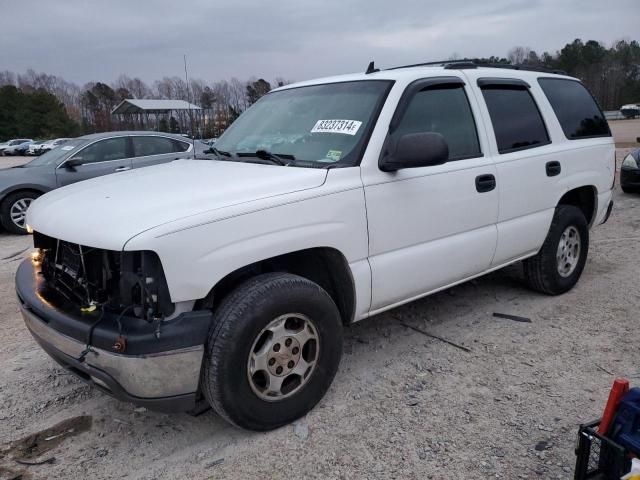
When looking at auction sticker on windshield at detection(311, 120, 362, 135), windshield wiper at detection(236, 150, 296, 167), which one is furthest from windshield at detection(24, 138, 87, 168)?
auction sticker on windshield at detection(311, 120, 362, 135)

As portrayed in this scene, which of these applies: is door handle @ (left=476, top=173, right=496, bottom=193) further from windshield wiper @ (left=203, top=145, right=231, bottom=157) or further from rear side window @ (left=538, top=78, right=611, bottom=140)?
windshield wiper @ (left=203, top=145, right=231, bottom=157)

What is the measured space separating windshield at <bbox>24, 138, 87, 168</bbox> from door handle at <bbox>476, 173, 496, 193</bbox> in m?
7.34

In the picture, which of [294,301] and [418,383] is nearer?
[294,301]

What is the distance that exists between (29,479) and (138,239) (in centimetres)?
134

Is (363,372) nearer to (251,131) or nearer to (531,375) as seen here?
(531,375)

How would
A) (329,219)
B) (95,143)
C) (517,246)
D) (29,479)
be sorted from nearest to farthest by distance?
(29,479)
(329,219)
(517,246)
(95,143)

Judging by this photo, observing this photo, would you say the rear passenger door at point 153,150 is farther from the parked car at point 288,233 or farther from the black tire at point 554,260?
the black tire at point 554,260

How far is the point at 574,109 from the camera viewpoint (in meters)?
4.69

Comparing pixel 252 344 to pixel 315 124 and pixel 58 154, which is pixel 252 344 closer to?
pixel 315 124

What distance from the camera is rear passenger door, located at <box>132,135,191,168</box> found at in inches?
356

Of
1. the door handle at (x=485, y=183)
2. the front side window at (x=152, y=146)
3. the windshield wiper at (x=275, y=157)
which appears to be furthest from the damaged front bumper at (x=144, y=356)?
the front side window at (x=152, y=146)

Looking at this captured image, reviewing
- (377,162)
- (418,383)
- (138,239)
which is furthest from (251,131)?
(418,383)

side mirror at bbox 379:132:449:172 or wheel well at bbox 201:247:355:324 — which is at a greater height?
side mirror at bbox 379:132:449:172

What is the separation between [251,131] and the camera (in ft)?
12.7
